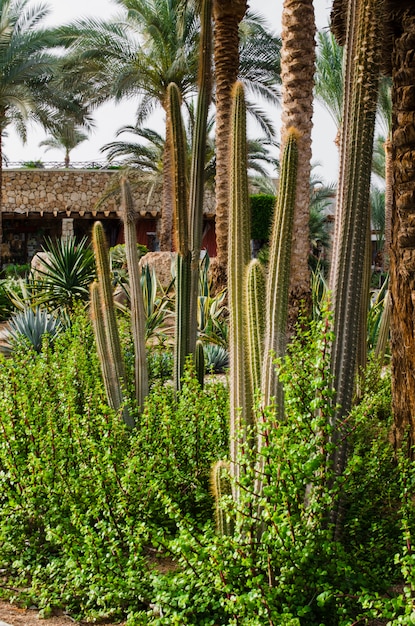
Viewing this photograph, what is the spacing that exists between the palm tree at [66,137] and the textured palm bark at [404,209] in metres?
23.6

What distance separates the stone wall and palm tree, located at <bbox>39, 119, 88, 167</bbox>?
6.09 ft

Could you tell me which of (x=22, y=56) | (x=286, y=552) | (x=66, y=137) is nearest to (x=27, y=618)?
(x=286, y=552)

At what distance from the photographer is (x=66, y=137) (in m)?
30.6

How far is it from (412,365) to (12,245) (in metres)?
31.2

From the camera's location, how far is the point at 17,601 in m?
→ 3.57

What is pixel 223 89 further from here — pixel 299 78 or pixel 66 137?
pixel 66 137

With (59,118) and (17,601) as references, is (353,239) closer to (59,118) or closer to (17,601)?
(17,601)

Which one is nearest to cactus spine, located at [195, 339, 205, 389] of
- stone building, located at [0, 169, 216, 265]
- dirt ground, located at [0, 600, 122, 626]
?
dirt ground, located at [0, 600, 122, 626]

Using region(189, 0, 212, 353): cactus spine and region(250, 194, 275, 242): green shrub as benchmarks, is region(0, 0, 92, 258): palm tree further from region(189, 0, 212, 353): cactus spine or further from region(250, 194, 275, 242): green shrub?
region(189, 0, 212, 353): cactus spine

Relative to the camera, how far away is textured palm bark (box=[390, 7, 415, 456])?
3.83 metres

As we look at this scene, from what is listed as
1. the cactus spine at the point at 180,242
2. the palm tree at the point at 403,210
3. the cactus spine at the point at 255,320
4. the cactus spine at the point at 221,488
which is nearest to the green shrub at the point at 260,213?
the cactus spine at the point at 180,242

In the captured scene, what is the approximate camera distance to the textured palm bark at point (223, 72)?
1198 cm

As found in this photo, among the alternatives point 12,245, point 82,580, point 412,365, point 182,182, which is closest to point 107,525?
point 82,580

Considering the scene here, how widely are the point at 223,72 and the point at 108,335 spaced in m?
8.29
